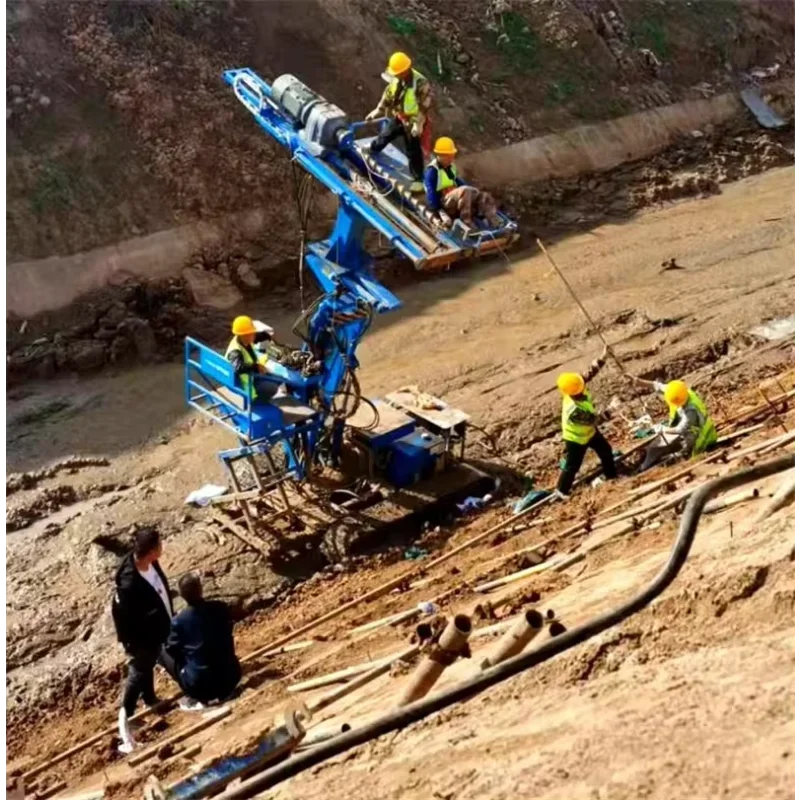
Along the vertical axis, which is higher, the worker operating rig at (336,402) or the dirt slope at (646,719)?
the worker operating rig at (336,402)

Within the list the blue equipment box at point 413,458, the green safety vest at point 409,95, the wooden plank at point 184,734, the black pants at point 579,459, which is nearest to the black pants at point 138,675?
the wooden plank at point 184,734

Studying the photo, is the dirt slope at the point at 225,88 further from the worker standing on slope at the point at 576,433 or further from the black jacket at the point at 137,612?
the black jacket at the point at 137,612

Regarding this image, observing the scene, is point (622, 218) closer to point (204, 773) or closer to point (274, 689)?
point (274, 689)

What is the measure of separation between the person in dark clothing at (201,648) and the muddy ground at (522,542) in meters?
0.25

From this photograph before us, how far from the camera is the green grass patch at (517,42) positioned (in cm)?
2173

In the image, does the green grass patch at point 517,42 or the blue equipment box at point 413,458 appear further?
the green grass patch at point 517,42

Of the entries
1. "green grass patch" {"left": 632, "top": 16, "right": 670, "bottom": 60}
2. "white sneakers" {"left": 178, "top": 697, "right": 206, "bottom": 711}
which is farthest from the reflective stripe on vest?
"green grass patch" {"left": 632, "top": 16, "right": 670, "bottom": 60}

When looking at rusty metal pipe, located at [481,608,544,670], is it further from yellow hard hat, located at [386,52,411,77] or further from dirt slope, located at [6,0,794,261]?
dirt slope, located at [6,0,794,261]

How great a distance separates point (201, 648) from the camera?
8516mm

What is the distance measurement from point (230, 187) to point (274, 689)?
34.2ft

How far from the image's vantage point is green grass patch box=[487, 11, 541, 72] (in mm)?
21734

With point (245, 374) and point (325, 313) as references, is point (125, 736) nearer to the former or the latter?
point (245, 374)

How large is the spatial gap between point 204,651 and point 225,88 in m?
12.0

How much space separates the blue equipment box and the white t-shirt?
360 cm
